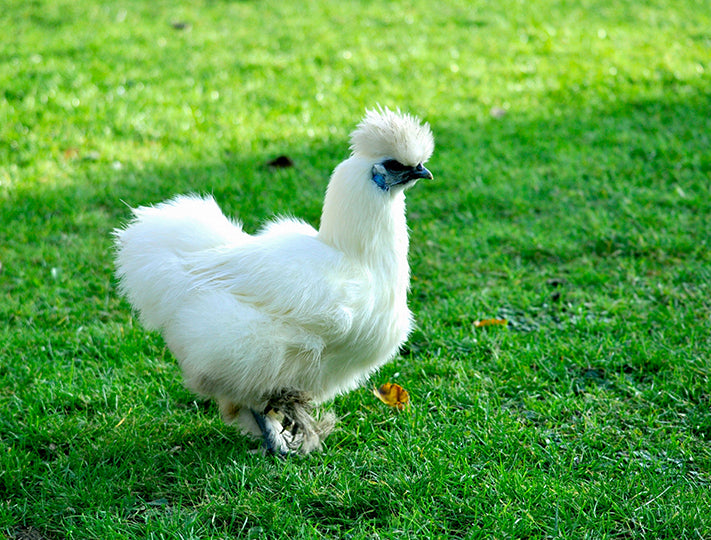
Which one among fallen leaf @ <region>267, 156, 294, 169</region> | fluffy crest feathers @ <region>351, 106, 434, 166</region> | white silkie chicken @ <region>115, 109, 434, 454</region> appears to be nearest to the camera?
white silkie chicken @ <region>115, 109, 434, 454</region>

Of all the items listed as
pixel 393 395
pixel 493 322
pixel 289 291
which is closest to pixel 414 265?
pixel 493 322

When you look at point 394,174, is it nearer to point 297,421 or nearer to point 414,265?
point 297,421

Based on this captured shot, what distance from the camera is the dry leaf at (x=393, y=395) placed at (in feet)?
12.0

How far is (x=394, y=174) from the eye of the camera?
10.4 feet

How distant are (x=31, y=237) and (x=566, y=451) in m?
3.81

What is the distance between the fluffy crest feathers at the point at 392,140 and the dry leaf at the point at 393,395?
3.88 ft

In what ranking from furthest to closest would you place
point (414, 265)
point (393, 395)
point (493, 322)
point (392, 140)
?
1. point (414, 265)
2. point (493, 322)
3. point (393, 395)
4. point (392, 140)

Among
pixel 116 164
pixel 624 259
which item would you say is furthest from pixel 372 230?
pixel 116 164

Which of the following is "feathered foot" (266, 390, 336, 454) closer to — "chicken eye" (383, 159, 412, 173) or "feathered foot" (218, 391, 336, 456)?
"feathered foot" (218, 391, 336, 456)

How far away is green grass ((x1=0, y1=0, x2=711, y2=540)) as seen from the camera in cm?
299

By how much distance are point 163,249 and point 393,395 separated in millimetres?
1328

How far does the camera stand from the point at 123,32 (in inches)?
356

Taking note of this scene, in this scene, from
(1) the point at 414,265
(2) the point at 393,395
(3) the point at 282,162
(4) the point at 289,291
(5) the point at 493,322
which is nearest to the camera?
(4) the point at 289,291

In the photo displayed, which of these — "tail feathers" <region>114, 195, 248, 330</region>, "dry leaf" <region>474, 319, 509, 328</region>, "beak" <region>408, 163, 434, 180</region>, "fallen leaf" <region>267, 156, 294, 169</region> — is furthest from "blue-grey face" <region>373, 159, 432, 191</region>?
"fallen leaf" <region>267, 156, 294, 169</region>
